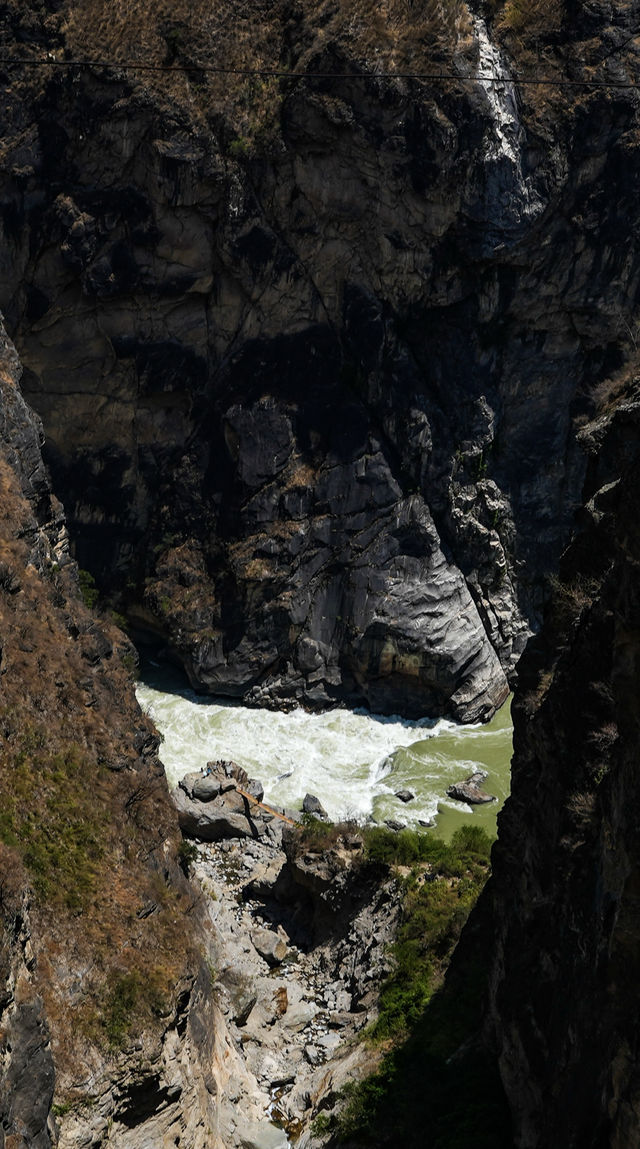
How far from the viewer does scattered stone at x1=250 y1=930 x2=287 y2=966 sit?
68.3 feet

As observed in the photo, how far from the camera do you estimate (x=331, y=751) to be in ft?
114

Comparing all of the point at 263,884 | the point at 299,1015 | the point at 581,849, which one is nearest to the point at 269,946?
the point at 263,884

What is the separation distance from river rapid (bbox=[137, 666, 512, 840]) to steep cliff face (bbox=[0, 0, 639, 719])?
45.4 inches

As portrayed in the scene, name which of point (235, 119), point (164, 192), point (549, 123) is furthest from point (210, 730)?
point (549, 123)

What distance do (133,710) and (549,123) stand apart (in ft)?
92.2

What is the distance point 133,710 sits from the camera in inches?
901

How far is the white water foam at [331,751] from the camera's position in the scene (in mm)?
31719

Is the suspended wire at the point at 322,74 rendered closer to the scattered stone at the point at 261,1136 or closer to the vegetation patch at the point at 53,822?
the vegetation patch at the point at 53,822

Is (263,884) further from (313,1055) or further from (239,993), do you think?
(313,1055)

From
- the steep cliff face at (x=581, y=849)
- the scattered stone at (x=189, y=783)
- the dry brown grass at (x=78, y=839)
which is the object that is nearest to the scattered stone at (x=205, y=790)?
the scattered stone at (x=189, y=783)

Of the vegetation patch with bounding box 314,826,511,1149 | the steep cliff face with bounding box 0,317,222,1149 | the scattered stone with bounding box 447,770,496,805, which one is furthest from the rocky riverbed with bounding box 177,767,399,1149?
the scattered stone with bounding box 447,770,496,805

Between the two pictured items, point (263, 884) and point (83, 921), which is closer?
point (83, 921)

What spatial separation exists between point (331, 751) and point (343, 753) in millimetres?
424

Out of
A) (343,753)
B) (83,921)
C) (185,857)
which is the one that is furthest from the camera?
(343,753)
